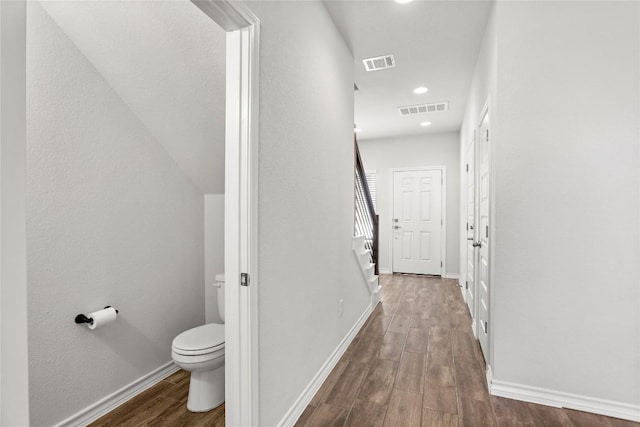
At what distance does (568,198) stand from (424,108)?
9.65ft

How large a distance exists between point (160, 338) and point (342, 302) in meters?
1.36

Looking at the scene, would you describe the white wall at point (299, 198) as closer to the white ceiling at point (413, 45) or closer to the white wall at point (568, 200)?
the white ceiling at point (413, 45)

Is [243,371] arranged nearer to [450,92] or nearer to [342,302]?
[342,302]

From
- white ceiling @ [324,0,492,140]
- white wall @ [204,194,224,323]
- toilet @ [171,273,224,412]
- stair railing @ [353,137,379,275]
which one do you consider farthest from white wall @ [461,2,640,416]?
white wall @ [204,194,224,323]

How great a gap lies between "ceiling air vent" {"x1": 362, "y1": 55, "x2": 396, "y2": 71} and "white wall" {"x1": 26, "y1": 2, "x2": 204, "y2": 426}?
201 centimetres

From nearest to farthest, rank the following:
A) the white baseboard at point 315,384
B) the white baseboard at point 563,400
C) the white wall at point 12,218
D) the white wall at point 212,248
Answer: the white wall at point 12,218
the white baseboard at point 315,384
the white baseboard at point 563,400
the white wall at point 212,248

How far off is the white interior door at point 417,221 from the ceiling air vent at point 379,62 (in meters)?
3.18

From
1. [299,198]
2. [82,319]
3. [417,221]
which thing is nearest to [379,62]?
[299,198]

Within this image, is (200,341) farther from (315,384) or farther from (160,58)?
(160,58)

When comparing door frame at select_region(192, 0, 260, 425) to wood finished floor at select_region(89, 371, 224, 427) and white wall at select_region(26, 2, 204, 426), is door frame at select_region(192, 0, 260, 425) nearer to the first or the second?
wood finished floor at select_region(89, 371, 224, 427)

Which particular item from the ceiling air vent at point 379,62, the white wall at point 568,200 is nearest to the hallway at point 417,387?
the white wall at point 568,200

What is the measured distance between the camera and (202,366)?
192 centimetres

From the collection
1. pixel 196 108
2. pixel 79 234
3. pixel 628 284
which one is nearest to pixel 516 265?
pixel 628 284

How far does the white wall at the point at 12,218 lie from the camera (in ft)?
1.90
